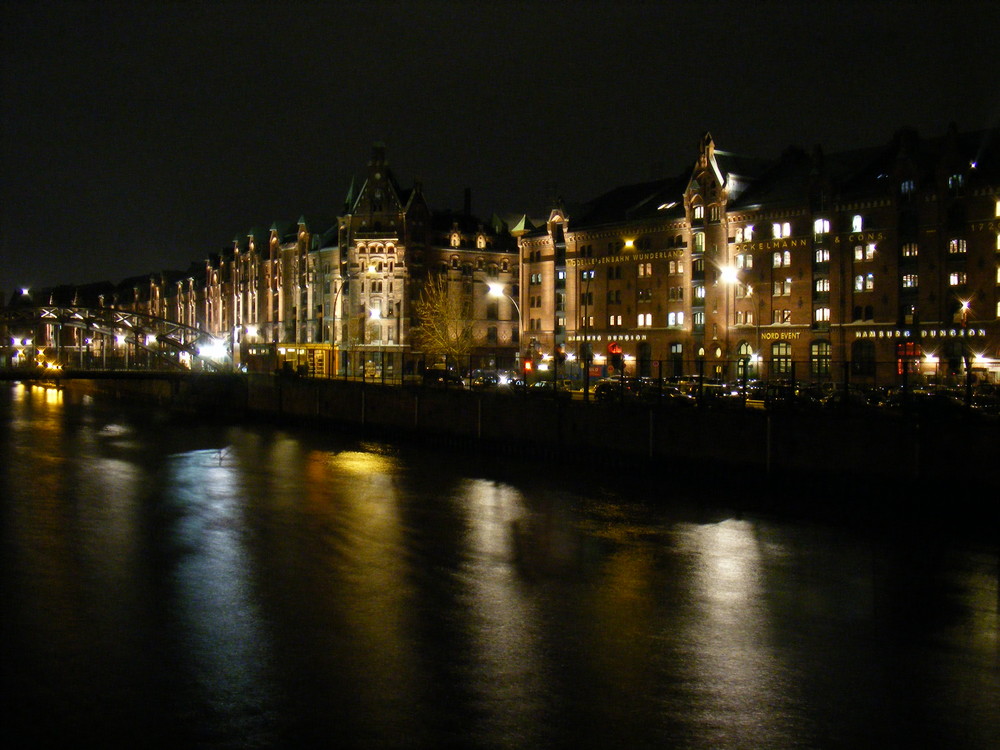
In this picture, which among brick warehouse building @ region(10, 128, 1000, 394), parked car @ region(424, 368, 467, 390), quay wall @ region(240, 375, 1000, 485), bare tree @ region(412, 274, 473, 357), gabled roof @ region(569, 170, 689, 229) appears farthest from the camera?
bare tree @ region(412, 274, 473, 357)

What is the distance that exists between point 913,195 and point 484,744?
7286cm

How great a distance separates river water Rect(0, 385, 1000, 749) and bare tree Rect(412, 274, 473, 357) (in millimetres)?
68032

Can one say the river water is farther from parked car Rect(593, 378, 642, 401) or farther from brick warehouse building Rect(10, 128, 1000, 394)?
brick warehouse building Rect(10, 128, 1000, 394)

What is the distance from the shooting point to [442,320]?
105875mm

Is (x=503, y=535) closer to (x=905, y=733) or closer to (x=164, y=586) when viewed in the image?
(x=164, y=586)

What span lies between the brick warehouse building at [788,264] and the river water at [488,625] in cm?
3234

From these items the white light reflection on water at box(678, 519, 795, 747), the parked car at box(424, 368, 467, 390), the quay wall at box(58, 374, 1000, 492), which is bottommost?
the white light reflection on water at box(678, 519, 795, 747)

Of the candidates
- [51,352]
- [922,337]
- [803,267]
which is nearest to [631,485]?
[922,337]

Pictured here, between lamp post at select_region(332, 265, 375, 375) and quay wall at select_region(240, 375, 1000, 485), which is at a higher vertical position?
lamp post at select_region(332, 265, 375, 375)

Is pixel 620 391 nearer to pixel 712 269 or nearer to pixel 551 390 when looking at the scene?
pixel 551 390

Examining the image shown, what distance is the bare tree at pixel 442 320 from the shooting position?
10469 cm

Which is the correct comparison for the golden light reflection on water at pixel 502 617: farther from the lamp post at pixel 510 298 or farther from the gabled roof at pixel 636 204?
the gabled roof at pixel 636 204

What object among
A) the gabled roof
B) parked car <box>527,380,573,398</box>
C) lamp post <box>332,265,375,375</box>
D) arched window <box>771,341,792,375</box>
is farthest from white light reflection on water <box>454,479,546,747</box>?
lamp post <box>332,265,375,375</box>

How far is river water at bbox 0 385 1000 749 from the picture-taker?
44.0 feet
